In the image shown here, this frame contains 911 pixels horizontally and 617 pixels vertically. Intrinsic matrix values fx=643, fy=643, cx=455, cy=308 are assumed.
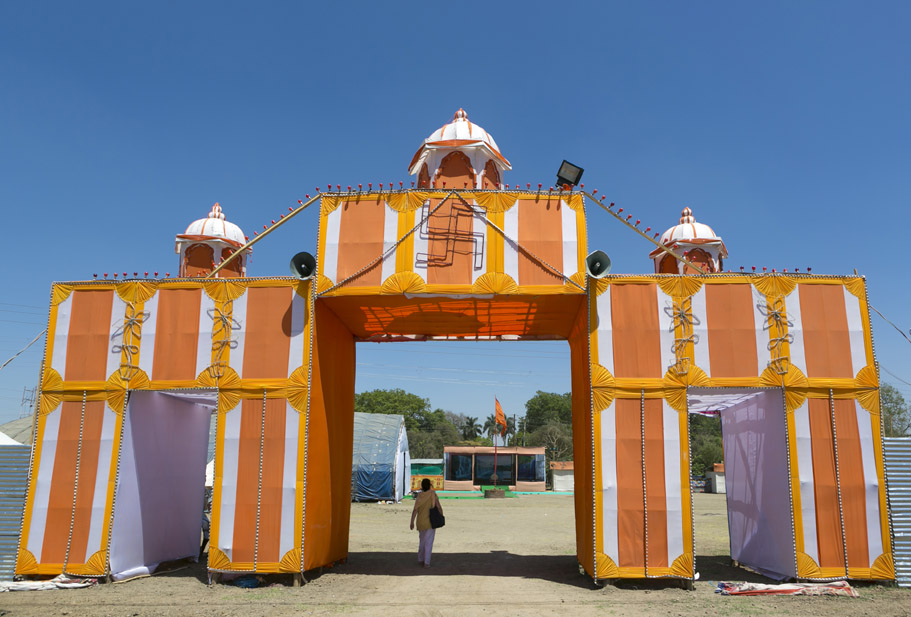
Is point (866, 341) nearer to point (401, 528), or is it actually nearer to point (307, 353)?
point (307, 353)

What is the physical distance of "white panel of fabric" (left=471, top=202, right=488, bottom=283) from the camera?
1255 centimetres

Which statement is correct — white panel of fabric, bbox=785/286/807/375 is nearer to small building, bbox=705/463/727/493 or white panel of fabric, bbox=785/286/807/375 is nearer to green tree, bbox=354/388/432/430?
small building, bbox=705/463/727/493

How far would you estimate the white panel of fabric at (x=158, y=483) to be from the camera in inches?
498

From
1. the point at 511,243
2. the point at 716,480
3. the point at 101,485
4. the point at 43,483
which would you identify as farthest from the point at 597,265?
the point at 716,480

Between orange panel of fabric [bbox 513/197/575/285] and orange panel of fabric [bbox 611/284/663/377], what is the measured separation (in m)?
1.20

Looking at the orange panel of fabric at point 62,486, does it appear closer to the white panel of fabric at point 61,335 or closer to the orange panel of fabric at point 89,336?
the orange panel of fabric at point 89,336

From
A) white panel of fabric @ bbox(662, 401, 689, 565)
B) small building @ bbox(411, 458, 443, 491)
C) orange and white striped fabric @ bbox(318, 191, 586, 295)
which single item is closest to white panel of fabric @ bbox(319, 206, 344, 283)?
orange and white striped fabric @ bbox(318, 191, 586, 295)

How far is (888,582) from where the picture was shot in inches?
454

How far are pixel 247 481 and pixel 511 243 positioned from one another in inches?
269

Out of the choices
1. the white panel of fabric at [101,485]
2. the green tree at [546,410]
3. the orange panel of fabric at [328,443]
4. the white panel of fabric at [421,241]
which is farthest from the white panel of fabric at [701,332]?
the green tree at [546,410]

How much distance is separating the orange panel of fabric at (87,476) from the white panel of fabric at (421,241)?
6852mm

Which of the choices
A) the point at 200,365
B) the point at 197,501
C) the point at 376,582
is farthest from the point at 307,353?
the point at 197,501

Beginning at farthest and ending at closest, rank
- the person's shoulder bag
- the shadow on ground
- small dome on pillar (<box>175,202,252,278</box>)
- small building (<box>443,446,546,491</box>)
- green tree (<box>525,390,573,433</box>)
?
green tree (<box>525,390,573,433</box>) < small building (<box>443,446,546,491</box>) < small dome on pillar (<box>175,202,252,278</box>) < the person's shoulder bag < the shadow on ground

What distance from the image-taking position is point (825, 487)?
1177cm
